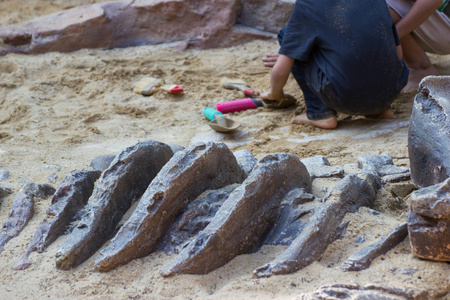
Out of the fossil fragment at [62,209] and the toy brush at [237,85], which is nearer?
the fossil fragment at [62,209]

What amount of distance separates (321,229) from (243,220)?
266 mm

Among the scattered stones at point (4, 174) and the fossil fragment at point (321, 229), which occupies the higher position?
the fossil fragment at point (321, 229)

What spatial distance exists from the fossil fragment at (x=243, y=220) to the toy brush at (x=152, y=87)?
3.03 m

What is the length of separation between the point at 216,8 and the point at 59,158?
3.17m

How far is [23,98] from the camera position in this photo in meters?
4.65

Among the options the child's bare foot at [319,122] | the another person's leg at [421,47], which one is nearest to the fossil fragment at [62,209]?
the child's bare foot at [319,122]

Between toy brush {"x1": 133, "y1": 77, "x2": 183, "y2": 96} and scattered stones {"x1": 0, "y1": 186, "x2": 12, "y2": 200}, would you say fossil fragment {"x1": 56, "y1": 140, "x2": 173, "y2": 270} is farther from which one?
toy brush {"x1": 133, "y1": 77, "x2": 183, "y2": 96}

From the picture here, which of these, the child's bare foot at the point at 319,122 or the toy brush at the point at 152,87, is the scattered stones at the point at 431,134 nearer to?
the child's bare foot at the point at 319,122

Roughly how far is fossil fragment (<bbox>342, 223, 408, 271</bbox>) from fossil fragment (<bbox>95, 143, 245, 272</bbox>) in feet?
2.07

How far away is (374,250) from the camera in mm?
1664

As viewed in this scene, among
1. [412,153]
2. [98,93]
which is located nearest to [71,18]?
[98,93]

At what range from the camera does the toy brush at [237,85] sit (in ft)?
15.9

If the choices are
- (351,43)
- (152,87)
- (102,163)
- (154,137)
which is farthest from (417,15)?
(102,163)

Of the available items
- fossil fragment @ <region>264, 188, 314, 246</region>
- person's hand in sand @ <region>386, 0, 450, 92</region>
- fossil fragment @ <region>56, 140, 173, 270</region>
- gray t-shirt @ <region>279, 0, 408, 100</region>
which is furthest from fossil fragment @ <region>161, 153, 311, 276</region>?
person's hand in sand @ <region>386, 0, 450, 92</region>
